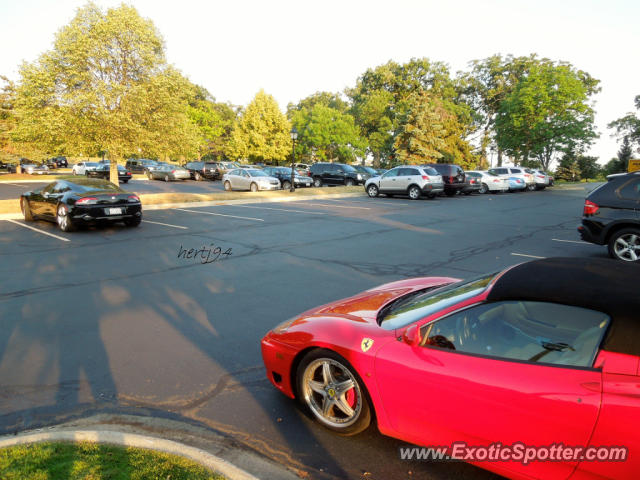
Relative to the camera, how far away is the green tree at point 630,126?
55.6 meters

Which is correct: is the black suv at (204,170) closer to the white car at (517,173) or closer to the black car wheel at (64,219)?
the white car at (517,173)

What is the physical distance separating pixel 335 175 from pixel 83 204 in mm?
22860

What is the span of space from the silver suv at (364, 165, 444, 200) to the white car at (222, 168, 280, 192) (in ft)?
24.5

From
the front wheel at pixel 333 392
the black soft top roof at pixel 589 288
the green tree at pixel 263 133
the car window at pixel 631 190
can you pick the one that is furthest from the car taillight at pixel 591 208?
the green tree at pixel 263 133

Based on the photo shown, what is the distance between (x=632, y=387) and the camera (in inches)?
81.2

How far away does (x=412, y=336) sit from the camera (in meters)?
2.78

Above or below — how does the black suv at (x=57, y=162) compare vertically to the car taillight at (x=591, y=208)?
above

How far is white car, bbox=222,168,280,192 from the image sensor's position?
2889 centimetres

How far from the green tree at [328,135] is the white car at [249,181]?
1203 inches

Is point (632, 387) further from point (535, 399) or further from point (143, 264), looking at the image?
point (143, 264)

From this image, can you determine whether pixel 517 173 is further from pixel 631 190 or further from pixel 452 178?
pixel 631 190

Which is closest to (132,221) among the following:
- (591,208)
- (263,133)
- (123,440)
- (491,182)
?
(123,440)

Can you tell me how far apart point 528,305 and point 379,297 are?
1285 mm

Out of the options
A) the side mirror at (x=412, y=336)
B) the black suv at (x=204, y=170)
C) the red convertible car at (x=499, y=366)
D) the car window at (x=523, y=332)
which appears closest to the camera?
the red convertible car at (x=499, y=366)
